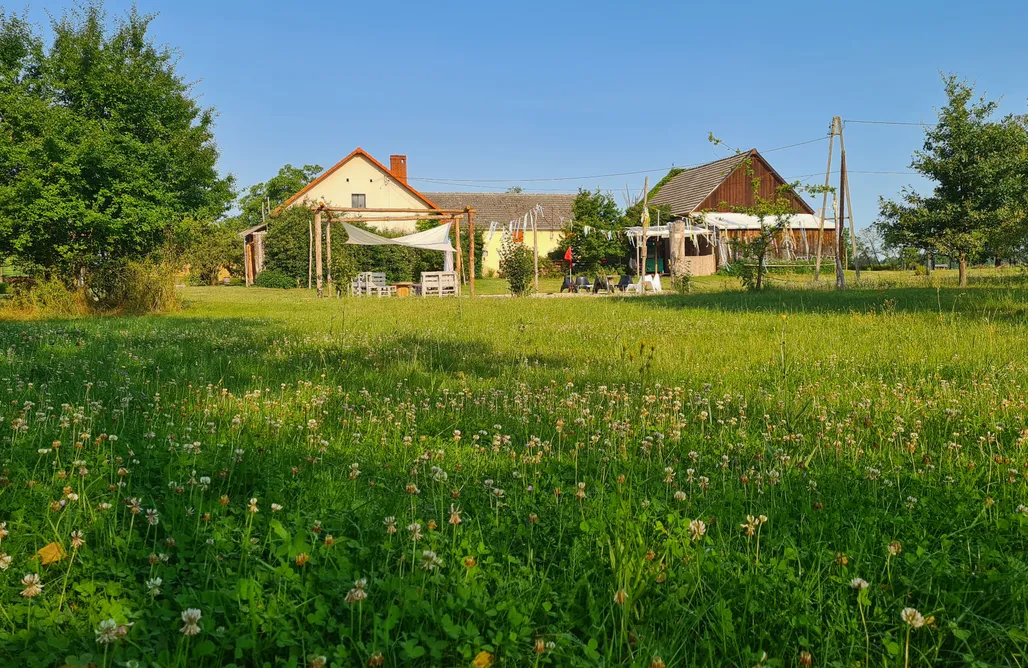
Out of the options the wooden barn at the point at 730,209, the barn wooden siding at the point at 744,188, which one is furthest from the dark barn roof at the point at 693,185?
the barn wooden siding at the point at 744,188

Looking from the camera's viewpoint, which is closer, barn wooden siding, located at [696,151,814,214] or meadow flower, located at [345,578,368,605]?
meadow flower, located at [345,578,368,605]

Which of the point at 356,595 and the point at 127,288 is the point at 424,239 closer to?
the point at 127,288

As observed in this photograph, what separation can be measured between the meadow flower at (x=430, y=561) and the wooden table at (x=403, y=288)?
21503mm

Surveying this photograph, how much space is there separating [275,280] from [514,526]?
33.2 meters

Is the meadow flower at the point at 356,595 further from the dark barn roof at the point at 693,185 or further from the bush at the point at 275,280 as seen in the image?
the dark barn roof at the point at 693,185

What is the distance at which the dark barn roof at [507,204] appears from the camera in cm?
5194

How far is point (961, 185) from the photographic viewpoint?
837 inches

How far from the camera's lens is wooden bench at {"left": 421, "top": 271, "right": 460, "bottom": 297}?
2347 centimetres

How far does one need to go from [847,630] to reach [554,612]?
0.70m

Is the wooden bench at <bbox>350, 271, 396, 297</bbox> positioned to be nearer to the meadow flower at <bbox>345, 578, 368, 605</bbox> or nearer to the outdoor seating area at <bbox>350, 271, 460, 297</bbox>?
the outdoor seating area at <bbox>350, 271, 460, 297</bbox>

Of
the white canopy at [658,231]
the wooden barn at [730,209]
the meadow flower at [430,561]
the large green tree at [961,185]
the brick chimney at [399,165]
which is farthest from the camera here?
the brick chimney at [399,165]

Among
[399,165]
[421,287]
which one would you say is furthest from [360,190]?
[421,287]

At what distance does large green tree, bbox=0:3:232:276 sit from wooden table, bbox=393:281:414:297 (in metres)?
8.43

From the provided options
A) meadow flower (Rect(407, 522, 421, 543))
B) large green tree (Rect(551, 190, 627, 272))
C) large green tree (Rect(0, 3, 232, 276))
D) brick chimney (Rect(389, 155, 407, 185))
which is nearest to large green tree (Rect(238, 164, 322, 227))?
brick chimney (Rect(389, 155, 407, 185))
